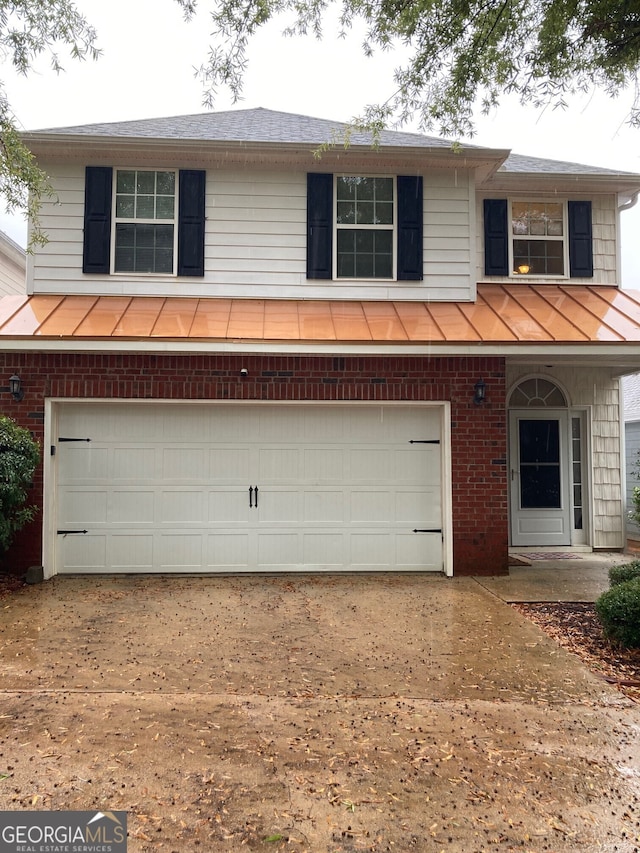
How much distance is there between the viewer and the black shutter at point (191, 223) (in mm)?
7988

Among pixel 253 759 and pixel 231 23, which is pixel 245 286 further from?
pixel 253 759

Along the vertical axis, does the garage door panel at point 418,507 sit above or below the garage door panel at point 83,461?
below

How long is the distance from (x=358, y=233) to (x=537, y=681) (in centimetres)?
636

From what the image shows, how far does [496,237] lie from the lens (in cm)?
911

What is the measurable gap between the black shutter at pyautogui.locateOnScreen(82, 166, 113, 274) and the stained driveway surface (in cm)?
468

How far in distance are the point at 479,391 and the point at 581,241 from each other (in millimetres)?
3754

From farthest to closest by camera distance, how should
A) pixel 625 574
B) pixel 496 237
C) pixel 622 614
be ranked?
pixel 496 237
pixel 625 574
pixel 622 614

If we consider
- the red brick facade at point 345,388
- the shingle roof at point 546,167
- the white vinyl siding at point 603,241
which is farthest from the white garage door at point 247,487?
the shingle roof at point 546,167

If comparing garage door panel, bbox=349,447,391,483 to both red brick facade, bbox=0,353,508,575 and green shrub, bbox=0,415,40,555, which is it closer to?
red brick facade, bbox=0,353,508,575

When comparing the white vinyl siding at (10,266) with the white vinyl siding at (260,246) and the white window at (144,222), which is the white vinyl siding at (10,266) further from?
the white window at (144,222)

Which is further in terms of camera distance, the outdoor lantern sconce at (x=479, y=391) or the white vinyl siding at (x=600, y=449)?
the white vinyl siding at (x=600, y=449)

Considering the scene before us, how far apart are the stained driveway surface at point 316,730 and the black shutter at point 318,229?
15.7 ft

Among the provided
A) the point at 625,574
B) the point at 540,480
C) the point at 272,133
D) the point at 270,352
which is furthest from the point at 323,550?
the point at 272,133

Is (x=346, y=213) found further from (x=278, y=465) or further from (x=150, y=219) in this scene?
(x=278, y=465)
